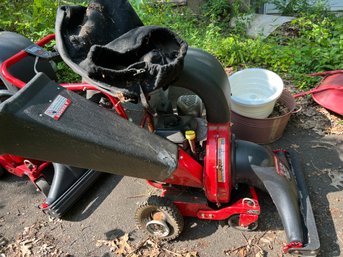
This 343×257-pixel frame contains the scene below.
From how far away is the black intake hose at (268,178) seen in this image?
1.70 m

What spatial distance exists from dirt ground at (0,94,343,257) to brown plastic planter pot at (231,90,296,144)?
113mm

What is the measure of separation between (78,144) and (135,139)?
241mm

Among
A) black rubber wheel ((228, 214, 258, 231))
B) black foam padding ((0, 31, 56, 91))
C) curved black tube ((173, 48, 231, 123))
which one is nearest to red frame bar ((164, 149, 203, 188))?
curved black tube ((173, 48, 231, 123))

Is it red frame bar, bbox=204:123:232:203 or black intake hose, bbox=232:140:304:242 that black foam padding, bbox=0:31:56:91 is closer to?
red frame bar, bbox=204:123:232:203

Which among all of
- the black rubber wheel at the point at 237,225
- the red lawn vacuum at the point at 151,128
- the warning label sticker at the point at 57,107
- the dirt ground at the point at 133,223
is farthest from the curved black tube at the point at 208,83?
the dirt ground at the point at 133,223

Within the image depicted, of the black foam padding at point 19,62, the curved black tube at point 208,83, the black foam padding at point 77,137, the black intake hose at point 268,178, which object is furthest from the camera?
the black foam padding at point 19,62

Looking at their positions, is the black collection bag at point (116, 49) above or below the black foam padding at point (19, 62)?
above

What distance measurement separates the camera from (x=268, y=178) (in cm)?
173

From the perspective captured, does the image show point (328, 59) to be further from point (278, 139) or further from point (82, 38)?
point (82, 38)

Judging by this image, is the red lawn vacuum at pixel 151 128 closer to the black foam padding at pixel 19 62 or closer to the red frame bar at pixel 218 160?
the red frame bar at pixel 218 160

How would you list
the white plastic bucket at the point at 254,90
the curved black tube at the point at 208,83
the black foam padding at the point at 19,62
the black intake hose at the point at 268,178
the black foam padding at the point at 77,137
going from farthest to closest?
1. the white plastic bucket at the point at 254,90
2. the black foam padding at the point at 19,62
3. the black intake hose at the point at 268,178
4. the curved black tube at the point at 208,83
5. the black foam padding at the point at 77,137

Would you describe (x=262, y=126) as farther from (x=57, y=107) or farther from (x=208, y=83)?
(x=57, y=107)

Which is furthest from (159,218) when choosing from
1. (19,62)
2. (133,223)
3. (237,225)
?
(19,62)

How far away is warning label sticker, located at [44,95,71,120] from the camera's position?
1273 millimetres
